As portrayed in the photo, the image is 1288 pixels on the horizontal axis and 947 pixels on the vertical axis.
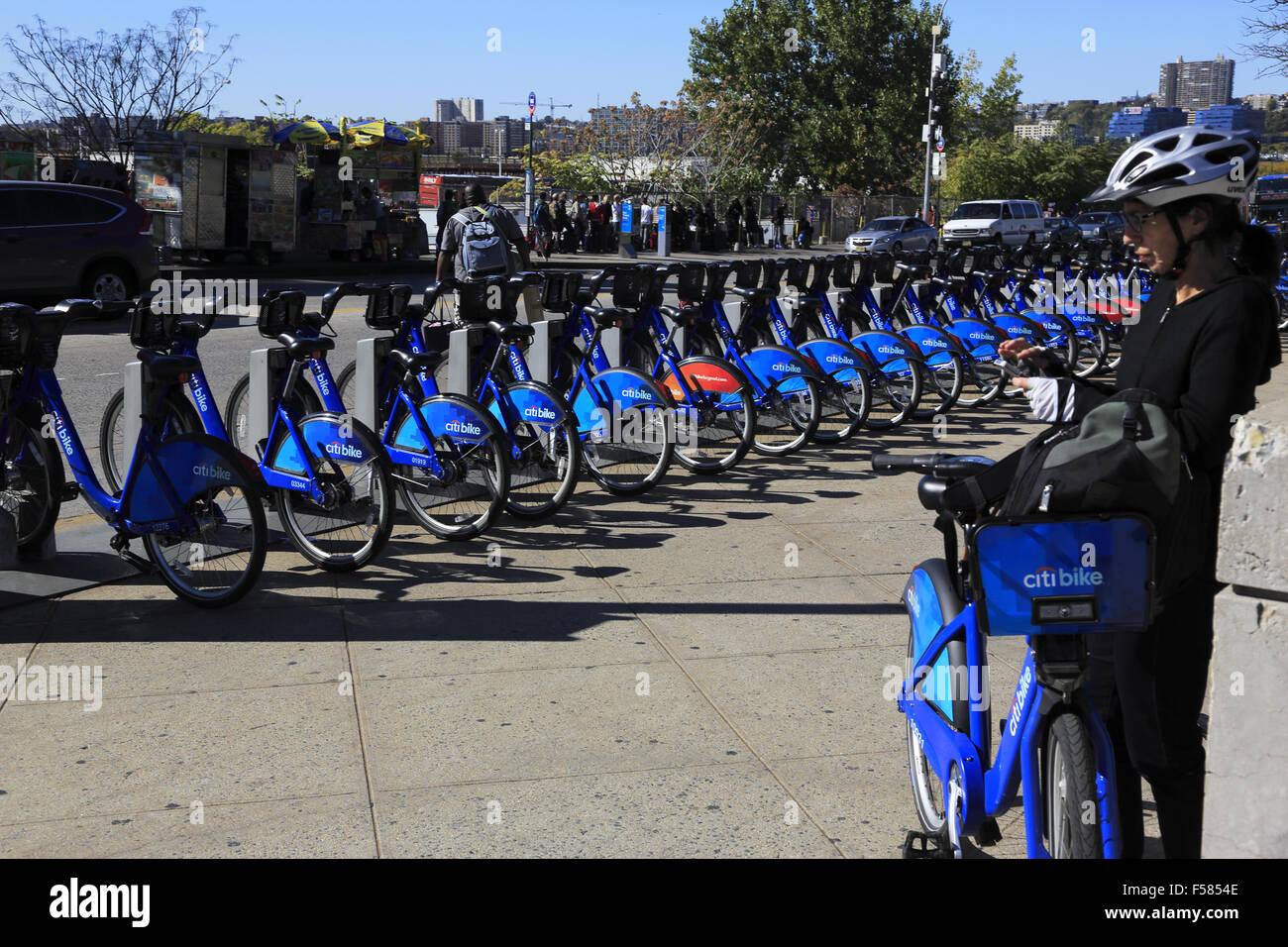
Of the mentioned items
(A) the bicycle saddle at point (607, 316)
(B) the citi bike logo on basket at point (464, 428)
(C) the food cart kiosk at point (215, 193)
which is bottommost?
(B) the citi bike logo on basket at point (464, 428)

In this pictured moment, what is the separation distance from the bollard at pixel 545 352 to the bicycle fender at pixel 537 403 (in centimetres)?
104

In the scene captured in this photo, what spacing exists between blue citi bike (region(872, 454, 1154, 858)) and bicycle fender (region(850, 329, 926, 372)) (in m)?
6.91

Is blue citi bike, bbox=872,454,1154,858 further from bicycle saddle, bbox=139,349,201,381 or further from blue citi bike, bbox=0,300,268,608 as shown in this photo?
bicycle saddle, bbox=139,349,201,381

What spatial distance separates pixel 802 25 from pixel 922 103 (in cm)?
689

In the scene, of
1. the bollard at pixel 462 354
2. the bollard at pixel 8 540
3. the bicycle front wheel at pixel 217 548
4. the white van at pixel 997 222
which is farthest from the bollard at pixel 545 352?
the white van at pixel 997 222

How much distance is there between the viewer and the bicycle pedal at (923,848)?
10.8 ft

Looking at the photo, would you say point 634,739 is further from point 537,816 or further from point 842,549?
point 842,549

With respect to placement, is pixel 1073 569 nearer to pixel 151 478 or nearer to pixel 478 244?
pixel 151 478

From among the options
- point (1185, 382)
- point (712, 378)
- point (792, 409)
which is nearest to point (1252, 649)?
point (1185, 382)

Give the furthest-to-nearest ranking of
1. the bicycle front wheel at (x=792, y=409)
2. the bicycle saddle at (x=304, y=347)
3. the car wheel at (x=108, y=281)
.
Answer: the car wheel at (x=108, y=281) → the bicycle front wheel at (x=792, y=409) → the bicycle saddle at (x=304, y=347)

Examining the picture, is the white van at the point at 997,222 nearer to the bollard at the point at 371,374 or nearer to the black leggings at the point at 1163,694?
the bollard at the point at 371,374

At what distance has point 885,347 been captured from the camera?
9.81 metres

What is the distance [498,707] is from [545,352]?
3.88 meters

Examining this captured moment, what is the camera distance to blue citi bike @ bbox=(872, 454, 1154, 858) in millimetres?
2465
